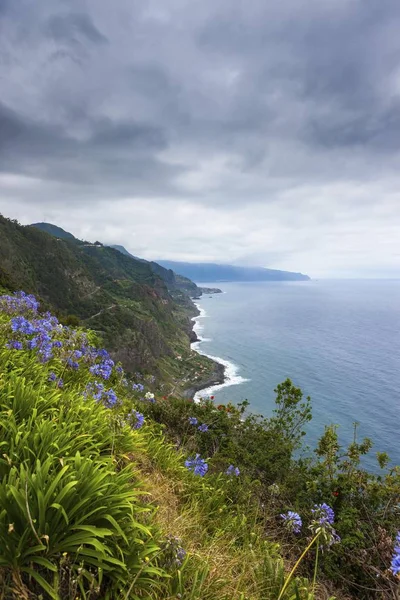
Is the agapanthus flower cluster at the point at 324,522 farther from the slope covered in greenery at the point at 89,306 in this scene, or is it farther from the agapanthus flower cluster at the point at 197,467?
the slope covered in greenery at the point at 89,306

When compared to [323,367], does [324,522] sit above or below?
above

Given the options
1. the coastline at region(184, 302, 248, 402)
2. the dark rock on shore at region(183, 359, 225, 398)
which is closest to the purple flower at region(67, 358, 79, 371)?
the coastline at region(184, 302, 248, 402)

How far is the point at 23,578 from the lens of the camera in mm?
2662

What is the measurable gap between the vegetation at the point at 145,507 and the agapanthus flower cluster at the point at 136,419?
0.02 m

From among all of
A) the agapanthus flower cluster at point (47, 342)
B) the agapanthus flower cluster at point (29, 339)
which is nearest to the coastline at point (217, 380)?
the agapanthus flower cluster at point (47, 342)

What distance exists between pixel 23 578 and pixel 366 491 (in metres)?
6.57

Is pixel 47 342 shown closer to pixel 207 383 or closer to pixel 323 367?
pixel 207 383

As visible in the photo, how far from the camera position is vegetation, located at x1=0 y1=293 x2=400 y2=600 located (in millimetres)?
2674

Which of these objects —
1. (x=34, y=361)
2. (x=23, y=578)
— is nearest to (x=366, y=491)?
(x=23, y=578)

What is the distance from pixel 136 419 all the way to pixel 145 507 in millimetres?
2416

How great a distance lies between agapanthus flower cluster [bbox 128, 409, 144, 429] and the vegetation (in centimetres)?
2


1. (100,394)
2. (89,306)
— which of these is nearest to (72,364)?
(100,394)

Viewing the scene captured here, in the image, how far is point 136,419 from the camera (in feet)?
20.0

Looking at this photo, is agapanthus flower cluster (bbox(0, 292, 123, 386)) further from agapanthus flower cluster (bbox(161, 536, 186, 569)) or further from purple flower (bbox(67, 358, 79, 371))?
agapanthus flower cluster (bbox(161, 536, 186, 569))
